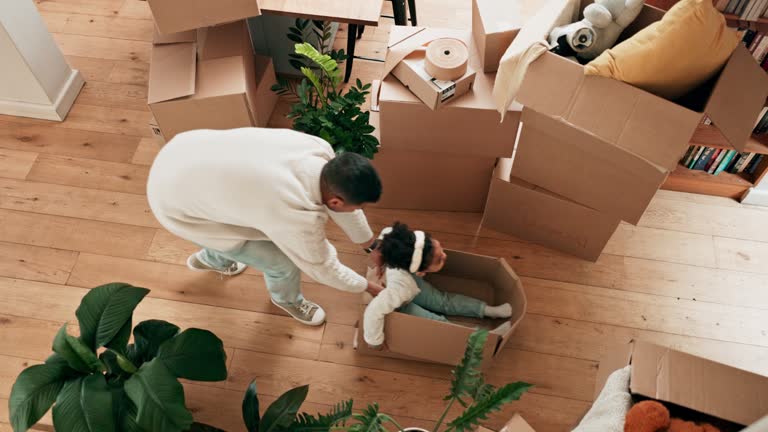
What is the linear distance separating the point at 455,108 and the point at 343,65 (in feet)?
3.83

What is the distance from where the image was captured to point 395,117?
1900 mm

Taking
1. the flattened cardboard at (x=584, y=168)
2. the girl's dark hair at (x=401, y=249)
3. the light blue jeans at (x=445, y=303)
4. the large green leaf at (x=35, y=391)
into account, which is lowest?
the large green leaf at (x=35, y=391)

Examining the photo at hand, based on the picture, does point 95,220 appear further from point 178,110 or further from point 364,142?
point 364,142

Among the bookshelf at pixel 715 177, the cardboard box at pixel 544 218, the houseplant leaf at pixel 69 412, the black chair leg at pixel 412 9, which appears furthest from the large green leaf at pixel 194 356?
the bookshelf at pixel 715 177

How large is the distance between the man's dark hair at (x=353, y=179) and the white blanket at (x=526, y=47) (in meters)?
0.64

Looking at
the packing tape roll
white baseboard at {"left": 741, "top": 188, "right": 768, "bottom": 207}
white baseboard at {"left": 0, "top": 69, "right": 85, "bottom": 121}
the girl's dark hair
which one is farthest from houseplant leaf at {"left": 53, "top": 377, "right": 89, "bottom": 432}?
white baseboard at {"left": 741, "top": 188, "right": 768, "bottom": 207}

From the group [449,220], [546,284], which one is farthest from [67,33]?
[546,284]

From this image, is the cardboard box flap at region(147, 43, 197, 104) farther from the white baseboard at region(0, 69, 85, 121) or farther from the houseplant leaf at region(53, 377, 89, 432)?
the houseplant leaf at region(53, 377, 89, 432)

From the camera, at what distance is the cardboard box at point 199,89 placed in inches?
83.4

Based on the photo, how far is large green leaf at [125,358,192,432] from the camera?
1530mm

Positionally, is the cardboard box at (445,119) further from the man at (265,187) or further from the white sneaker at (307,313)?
the white sneaker at (307,313)

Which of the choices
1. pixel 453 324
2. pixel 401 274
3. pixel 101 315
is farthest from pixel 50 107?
pixel 453 324

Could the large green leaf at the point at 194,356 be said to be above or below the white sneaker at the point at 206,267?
above

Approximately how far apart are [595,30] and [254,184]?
1154 mm
